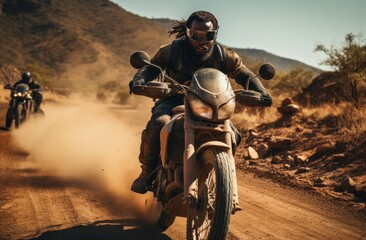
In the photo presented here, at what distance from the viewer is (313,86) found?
763 inches

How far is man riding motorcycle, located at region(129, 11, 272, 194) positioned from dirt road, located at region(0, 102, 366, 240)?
68 cm

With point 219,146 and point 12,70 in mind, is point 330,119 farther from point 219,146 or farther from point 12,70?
point 12,70

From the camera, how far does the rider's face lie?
5172 millimetres

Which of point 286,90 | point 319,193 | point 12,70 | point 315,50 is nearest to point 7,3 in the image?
point 12,70

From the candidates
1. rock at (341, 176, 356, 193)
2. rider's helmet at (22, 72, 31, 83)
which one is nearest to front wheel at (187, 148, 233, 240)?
rock at (341, 176, 356, 193)

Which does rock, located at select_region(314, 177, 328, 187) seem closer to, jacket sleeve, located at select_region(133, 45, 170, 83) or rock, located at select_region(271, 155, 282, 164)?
rock, located at select_region(271, 155, 282, 164)

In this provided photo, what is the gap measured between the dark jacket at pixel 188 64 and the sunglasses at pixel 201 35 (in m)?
0.25

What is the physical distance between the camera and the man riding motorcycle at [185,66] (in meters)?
5.16

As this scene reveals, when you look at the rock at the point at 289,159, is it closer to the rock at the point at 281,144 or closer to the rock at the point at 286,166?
the rock at the point at 286,166

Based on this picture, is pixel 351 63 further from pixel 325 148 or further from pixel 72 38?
pixel 72 38

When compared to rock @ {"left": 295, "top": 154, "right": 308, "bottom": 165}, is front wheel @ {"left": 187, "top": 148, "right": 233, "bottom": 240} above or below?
above

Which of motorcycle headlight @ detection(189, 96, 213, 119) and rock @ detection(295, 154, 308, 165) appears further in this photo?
rock @ detection(295, 154, 308, 165)

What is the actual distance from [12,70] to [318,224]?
3614 cm

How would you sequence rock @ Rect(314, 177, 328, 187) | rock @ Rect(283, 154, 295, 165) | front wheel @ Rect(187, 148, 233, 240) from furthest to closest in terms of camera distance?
rock @ Rect(283, 154, 295, 165)
rock @ Rect(314, 177, 328, 187)
front wheel @ Rect(187, 148, 233, 240)
